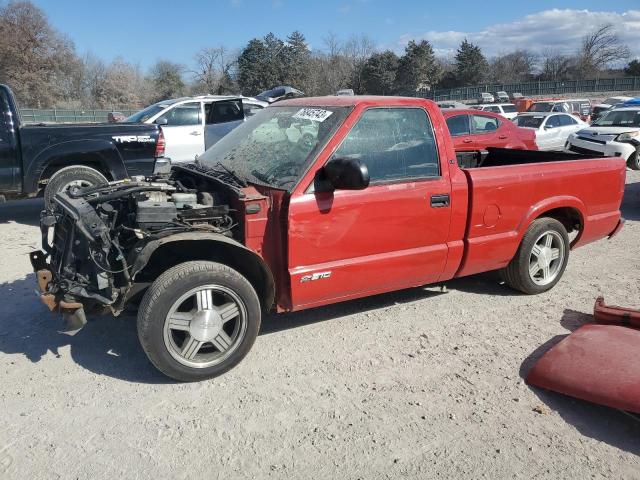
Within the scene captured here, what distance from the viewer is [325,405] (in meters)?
3.33

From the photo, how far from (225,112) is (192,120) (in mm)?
717

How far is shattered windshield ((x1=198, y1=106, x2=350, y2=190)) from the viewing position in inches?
152

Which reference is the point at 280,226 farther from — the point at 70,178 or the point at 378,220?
the point at 70,178

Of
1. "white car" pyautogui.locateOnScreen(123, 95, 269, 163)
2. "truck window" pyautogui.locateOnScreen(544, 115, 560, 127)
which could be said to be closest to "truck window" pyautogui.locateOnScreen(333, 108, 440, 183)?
"white car" pyautogui.locateOnScreen(123, 95, 269, 163)

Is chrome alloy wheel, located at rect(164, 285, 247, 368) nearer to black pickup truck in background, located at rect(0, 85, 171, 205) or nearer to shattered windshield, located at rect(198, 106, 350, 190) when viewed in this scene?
shattered windshield, located at rect(198, 106, 350, 190)

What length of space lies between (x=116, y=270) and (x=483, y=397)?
2.48 metres

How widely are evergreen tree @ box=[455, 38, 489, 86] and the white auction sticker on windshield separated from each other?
195 feet

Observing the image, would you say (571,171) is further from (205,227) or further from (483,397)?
(205,227)

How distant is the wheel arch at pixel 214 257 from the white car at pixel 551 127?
1365 cm

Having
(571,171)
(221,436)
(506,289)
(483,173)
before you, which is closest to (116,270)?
(221,436)

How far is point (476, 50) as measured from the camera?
59.0 m

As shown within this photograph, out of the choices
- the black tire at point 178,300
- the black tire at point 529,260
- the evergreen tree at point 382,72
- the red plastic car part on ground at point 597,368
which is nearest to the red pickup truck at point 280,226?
the black tire at point 178,300

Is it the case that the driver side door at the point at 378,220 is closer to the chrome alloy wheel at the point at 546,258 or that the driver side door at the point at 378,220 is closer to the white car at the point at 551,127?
the chrome alloy wheel at the point at 546,258

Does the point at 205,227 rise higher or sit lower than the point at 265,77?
lower
